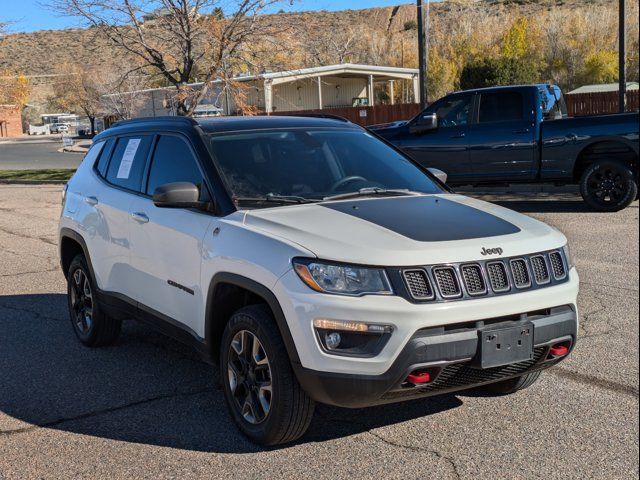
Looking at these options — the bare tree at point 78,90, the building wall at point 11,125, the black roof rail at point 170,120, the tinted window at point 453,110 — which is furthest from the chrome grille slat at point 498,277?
the building wall at point 11,125

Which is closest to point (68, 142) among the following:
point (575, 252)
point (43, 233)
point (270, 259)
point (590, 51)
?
point (590, 51)

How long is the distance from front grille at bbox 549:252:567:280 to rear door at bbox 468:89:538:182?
359 inches

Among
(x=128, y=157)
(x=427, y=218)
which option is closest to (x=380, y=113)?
(x=128, y=157)

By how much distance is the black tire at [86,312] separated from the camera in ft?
20.4

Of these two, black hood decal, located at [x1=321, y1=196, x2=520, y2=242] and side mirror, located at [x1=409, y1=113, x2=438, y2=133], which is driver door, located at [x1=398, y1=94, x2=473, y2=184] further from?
black hood decal, located at [x1=321, y1=196, x2=520, y2=242]

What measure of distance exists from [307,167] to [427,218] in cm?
108

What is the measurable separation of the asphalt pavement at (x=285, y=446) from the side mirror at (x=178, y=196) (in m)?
1.28

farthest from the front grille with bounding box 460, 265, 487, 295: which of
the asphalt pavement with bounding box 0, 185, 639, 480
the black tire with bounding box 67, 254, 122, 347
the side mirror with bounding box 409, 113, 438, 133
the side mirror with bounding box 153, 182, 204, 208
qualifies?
the side mirror with bounding box 409, 113, 438, 133

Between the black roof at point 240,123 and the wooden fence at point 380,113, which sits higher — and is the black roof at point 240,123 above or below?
below

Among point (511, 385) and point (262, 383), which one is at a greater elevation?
point (262, 383)

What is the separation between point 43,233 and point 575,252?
8430mm

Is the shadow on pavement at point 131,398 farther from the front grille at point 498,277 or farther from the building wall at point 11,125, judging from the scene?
the building wall at point 11,125

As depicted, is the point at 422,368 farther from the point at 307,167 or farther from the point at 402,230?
the point at 307,167

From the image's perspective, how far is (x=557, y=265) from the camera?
433 centimetres
